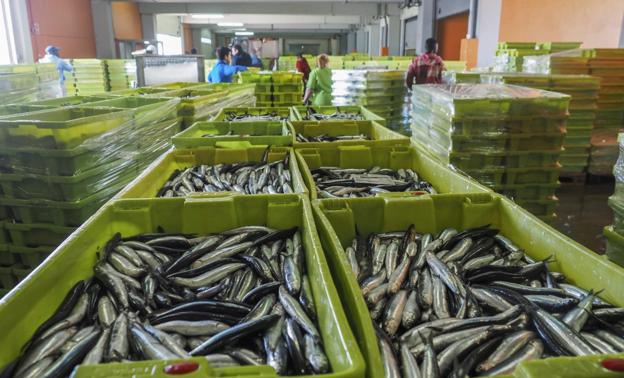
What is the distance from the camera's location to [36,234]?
3562 millimetres

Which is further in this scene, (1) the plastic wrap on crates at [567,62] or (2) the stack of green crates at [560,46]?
(2) the stack of green crates at [560,46]

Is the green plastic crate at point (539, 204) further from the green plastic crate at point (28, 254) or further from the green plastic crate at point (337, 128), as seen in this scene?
the green plastic crate at point (28, 254)

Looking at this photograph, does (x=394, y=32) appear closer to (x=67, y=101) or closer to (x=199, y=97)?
(x=199, y=97)

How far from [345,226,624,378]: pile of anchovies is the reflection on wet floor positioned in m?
3.30

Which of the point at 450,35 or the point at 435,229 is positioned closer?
the point at 435,229

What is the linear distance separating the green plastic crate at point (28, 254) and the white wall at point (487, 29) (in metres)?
11.8

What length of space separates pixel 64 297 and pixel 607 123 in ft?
29.0

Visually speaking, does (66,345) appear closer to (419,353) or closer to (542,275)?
(419,353)

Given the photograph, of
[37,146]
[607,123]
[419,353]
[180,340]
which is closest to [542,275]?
[419,353]

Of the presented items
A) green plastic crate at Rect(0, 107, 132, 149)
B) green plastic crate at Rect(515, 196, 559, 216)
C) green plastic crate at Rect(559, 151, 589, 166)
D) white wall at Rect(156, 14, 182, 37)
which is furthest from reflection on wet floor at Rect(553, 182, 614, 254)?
white wall at Rect(156, 14, 182, 37)

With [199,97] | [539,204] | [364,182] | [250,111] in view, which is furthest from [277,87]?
[364,182]

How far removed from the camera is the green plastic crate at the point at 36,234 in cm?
350

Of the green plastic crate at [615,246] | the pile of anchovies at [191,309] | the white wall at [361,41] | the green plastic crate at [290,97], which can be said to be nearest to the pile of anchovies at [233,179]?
the pile of anchovies at [191,309]

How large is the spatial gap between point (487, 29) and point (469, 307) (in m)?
12.5
